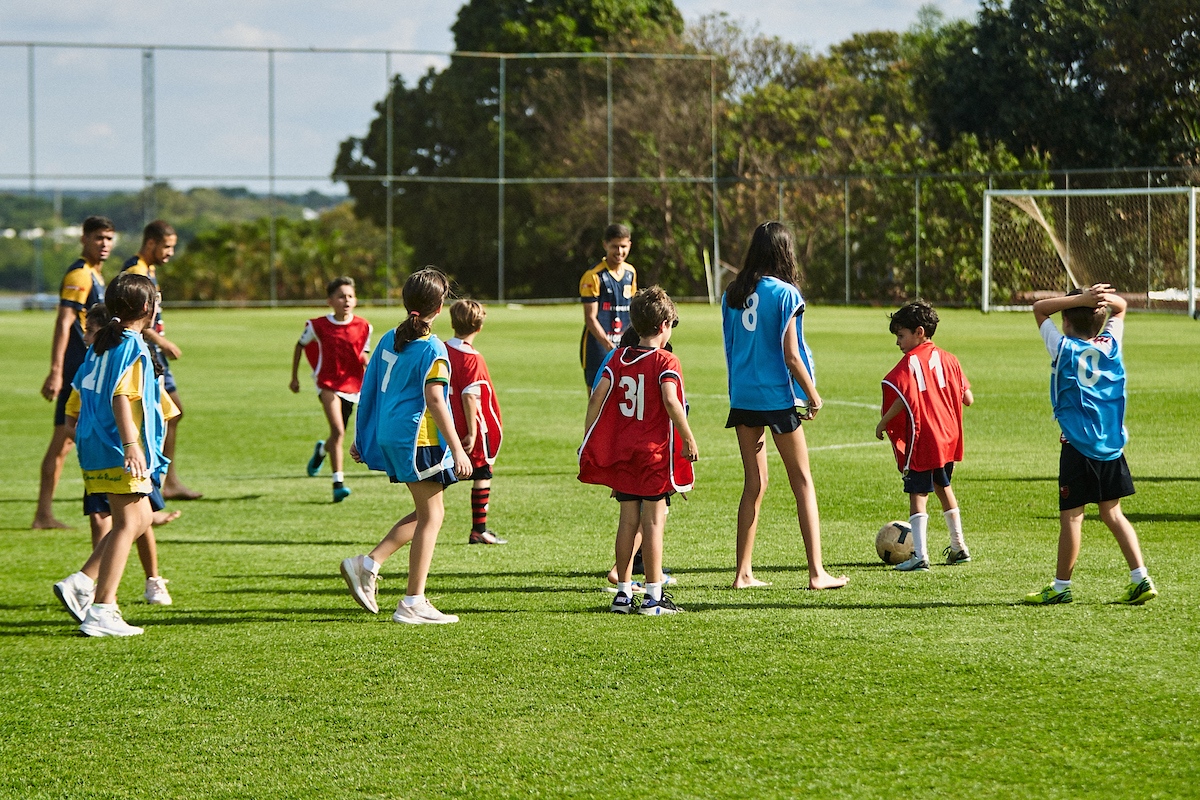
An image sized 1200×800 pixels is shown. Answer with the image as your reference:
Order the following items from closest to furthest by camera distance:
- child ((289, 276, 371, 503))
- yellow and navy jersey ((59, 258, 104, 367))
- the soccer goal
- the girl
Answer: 1. the girl
2. yellow and navy jersey ((59, 258, 104, 367))
3. child ((289, 276, 371, 503))
4. the soccer goal

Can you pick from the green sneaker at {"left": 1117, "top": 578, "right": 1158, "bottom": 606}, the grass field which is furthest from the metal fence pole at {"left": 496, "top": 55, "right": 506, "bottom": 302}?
the green sneaker at {"left": 1117, "top": 578, "right": 1158, "bottom": 606}

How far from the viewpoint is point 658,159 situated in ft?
151

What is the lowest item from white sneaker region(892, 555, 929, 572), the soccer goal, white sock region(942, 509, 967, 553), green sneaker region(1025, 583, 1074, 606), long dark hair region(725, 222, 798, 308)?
white sneaker region(892, 555, 929, 572)

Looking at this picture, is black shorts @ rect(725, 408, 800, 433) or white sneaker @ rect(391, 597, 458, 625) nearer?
white sneaker @ rect(391, 597, 458, 625)

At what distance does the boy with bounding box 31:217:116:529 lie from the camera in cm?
881

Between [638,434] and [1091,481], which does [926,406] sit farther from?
[638,434]

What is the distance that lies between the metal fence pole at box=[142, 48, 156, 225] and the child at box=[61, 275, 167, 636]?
118ft

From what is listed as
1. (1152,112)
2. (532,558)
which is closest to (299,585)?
(532,558)

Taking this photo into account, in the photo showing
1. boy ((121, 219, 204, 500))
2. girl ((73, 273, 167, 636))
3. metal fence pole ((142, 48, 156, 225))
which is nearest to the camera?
girl ((73, 273, 167, 636))

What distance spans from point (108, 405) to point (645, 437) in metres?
2.35

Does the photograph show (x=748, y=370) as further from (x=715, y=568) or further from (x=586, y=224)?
(x=586, y=224)

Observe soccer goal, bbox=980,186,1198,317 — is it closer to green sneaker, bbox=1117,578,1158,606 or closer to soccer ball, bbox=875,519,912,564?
soccer ball, bbox=875,519,912,564

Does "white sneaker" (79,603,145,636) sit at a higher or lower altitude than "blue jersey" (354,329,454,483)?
lower

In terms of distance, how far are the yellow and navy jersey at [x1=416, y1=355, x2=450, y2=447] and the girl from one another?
1163 mm
